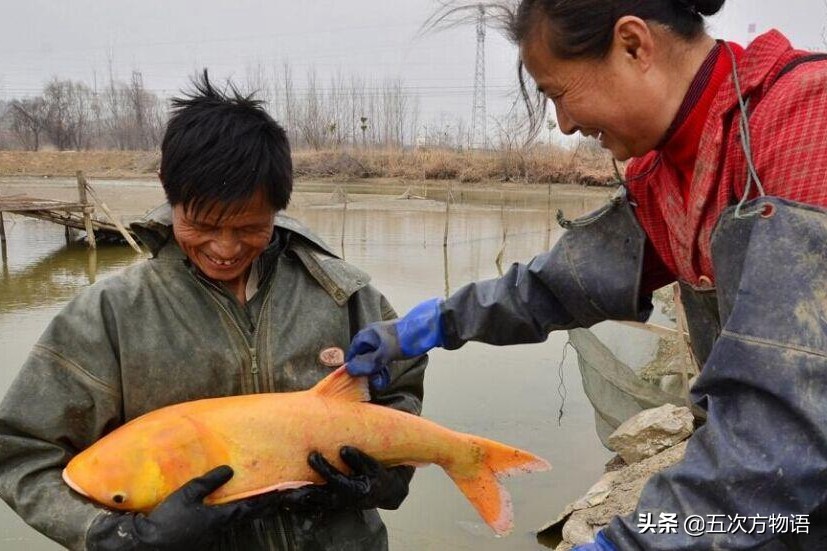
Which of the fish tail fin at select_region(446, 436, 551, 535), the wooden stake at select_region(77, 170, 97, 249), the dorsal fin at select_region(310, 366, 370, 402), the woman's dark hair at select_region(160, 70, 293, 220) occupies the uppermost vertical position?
the woman's dark hair at select_region(160, 70, 293, 220)

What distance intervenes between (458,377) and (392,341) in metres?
6.38

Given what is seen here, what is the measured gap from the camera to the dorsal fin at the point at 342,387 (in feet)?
7.20

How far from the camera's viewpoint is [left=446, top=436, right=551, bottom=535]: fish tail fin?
2311 mm

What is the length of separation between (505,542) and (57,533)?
3.73 metres

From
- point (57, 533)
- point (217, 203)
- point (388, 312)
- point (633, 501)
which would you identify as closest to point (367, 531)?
point (388, 312)

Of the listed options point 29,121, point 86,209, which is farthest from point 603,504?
point 29,121

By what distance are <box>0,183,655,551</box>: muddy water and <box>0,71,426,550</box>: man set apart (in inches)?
124

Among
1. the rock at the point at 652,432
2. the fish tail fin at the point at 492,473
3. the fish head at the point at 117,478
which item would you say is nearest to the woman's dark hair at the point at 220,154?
the fish head at the point at 117,478

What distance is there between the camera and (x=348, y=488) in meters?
2.12

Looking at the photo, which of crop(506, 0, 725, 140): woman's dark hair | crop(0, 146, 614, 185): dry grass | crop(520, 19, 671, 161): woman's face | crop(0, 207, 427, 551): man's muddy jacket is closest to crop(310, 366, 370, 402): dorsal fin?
crop(0, 207, 427, 551): man's muddy jacket

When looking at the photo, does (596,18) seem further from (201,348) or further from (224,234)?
(201,348)

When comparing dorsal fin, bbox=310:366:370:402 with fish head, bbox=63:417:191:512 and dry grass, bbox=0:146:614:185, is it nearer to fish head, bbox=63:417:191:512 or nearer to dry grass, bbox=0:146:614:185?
fish head, bbox=63:417:191:512

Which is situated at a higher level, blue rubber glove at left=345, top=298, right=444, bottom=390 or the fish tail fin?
blue rubber glove at left=345, top=298, right=444, bottom=390

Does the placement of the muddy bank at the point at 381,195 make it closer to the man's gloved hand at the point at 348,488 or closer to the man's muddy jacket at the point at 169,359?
the man's muddy jacket at the point at 169,359
